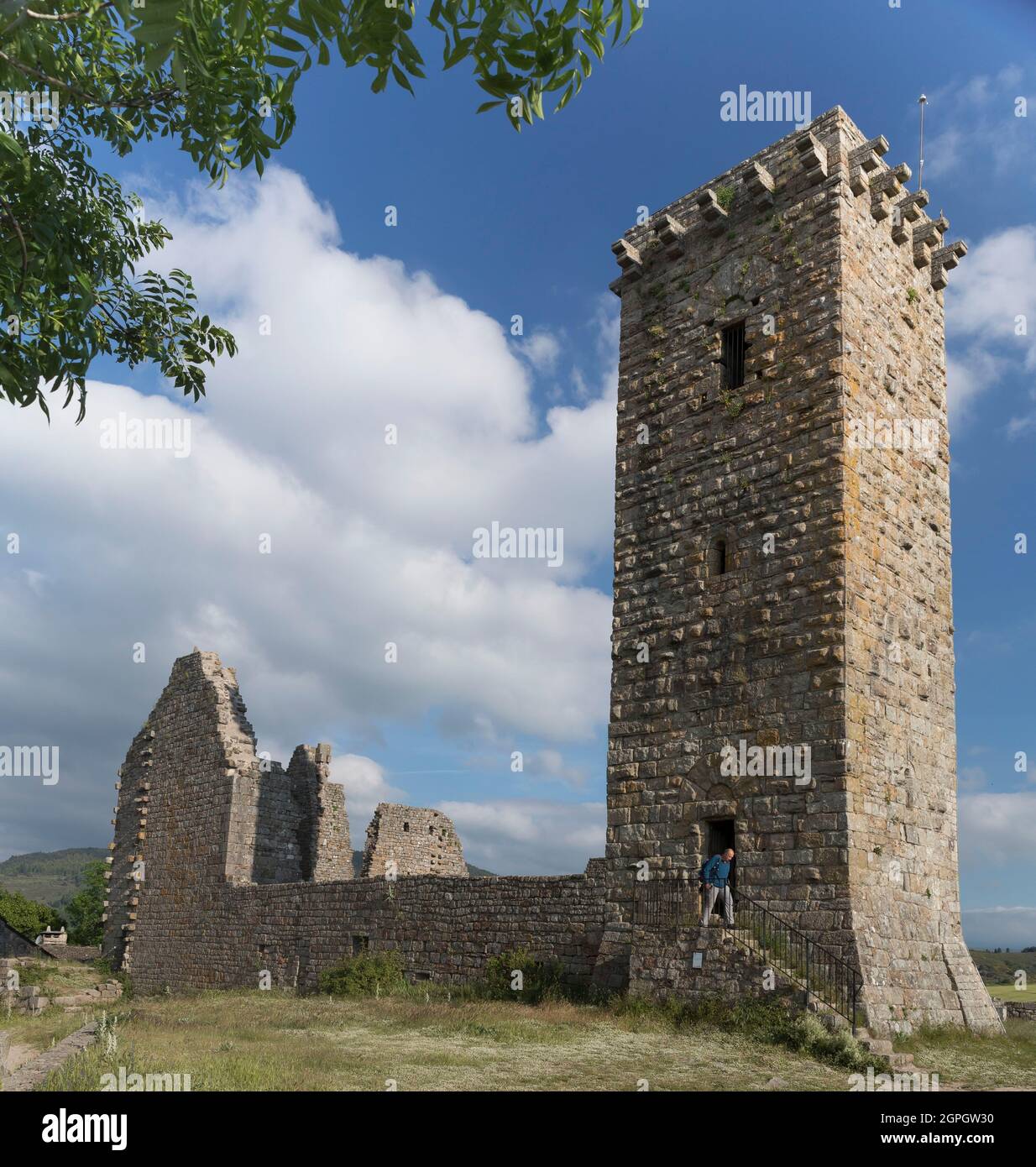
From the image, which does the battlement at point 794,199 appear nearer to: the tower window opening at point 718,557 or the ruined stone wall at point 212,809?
the tower window opening at point 718,557

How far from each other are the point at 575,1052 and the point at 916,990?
4.69m

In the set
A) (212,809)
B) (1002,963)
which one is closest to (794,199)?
(212,809)

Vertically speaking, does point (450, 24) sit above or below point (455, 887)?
above

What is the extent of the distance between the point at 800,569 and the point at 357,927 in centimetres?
1026

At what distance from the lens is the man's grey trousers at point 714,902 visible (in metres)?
12.5

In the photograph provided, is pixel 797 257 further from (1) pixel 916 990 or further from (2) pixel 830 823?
(1) pixel 916 990

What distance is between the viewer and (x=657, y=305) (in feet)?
54.2

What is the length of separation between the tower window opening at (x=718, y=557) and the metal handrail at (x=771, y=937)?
13.2 ft

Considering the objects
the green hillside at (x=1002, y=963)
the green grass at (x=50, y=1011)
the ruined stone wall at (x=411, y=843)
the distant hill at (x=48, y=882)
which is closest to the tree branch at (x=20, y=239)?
the green grass at (x=50, y=1011)

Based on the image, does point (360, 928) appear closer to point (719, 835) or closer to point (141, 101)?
point (719, 835)

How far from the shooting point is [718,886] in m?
12.8

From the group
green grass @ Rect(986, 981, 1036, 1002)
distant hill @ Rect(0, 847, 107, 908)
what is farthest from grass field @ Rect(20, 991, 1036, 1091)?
distant hill @ Rect(0, 847, 107, 908)
